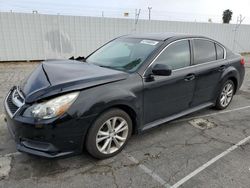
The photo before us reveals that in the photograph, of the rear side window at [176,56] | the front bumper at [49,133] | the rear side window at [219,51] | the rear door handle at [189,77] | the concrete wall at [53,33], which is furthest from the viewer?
the concrete wall at [53,33]

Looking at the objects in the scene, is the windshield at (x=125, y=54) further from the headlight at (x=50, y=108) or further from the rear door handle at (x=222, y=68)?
the rear door handle at (x=222, y=68)

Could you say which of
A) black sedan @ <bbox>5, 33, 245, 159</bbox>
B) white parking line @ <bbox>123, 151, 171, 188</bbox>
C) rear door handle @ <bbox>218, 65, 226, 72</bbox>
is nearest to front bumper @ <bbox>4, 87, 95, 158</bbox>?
black sedan @ <bbox>5, 33, 245, 159</bbox>

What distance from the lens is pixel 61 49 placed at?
10.7 metres

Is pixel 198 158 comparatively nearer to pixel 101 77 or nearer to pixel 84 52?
pixel 101 77

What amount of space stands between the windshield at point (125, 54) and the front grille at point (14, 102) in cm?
126

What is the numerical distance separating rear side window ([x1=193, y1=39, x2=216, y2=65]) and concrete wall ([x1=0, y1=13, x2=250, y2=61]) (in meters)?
7.99

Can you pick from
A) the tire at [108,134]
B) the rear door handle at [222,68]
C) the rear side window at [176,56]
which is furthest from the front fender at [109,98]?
the rear door handle at [222,68]

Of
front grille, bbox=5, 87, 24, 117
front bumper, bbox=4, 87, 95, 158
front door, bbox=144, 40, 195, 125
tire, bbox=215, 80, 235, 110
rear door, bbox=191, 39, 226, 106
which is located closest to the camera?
front bumper, bbox=4, 87, 95, 158

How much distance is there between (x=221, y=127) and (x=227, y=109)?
3.46ft

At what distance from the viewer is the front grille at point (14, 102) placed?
8.21ft

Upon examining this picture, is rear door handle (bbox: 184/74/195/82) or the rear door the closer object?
rear door handle (bbox: 184/74/195/82)

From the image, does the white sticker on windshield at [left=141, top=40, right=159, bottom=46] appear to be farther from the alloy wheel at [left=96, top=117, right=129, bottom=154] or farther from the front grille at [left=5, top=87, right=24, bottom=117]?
the front grille at [left=5, top=87, right=24, bottom=117]

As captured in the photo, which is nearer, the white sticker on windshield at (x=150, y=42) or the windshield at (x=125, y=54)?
the windshield at (x=125, y=54)

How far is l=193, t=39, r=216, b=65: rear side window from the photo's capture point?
3766 mm
